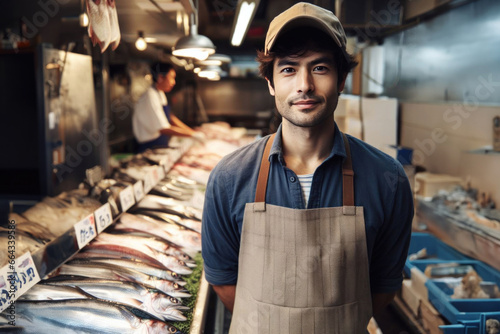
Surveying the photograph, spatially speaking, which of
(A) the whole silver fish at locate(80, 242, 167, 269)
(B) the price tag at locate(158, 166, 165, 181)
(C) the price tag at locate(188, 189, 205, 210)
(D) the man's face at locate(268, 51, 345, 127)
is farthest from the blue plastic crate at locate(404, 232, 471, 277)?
(D) the man's face at locate(268, 51, 345, 127)

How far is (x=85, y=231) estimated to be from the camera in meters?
2.63

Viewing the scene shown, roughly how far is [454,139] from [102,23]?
4.63 metres

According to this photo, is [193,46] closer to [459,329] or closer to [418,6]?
[459,329]

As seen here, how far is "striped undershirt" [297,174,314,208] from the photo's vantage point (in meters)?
1.74

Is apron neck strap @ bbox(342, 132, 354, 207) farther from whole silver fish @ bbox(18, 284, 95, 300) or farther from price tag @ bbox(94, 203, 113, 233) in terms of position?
price tag @ bbox(94, 203, 113, 233)

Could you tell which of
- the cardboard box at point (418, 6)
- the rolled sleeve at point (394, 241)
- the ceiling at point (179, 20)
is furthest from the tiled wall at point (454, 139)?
the rolled sleeve at point (394, 241)

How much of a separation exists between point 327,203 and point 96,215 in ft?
5.46

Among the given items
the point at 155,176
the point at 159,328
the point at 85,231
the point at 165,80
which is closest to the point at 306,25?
the point at 159,328

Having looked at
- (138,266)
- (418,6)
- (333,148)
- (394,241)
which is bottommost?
(138,266)

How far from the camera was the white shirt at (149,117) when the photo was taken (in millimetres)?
6668

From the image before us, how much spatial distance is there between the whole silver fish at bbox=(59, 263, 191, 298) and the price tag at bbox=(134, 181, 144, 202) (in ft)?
3.67

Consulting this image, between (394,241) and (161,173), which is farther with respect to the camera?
(161,173)

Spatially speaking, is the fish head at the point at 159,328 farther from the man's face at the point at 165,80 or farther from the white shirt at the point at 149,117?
the man's face at the point at 165,80

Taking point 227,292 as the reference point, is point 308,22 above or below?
above
